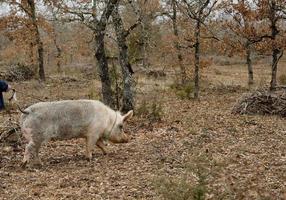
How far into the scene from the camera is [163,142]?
12.2m

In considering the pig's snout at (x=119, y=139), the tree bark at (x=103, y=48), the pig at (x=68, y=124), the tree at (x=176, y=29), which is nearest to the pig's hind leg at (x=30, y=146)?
the pig at (x=68, y=124)

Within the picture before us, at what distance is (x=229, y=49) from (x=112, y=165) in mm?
14317

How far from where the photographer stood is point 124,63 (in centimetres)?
1494

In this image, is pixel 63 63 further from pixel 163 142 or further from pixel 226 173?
pixel 226 173

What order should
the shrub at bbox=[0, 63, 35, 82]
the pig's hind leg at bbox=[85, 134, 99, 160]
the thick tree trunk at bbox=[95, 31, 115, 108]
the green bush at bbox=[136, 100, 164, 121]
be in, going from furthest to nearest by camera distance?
1. the shrub at bbox=[0, 63, 35, 82]
2. the thick tree trunk at bbox=[95, 31, 115, 108]
3. the green bush at bbox=[136, 100, 164, 121]
4. the pig's hind leg at bbox=[85, 134, 99, 160]

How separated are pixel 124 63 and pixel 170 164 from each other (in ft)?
17.9

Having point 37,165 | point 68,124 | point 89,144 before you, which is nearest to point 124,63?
point 89,144

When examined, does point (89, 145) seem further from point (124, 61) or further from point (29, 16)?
point (29, 16)

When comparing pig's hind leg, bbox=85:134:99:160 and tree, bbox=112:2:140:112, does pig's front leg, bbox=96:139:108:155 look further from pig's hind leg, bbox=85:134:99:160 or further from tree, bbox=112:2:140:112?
tree, bbox=112:2:140:112

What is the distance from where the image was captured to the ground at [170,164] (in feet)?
25.0

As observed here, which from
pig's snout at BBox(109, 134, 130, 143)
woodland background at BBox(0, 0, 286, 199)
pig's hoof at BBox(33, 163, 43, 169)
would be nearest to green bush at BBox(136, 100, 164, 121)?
woodland background at BBox(0, 0, 286, 199)

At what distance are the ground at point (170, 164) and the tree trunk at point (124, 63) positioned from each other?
55cm

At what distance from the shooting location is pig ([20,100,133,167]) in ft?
33.2

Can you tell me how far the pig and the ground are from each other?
0.35 meters
